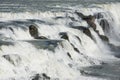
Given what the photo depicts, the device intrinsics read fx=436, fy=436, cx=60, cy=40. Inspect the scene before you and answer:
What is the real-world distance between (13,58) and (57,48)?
4.68 metres

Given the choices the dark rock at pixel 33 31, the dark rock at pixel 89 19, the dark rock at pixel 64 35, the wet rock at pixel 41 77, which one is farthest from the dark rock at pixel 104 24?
the wet rock at pixel 41 77

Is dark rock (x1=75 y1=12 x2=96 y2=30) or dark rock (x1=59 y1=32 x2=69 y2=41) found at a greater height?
dark rock (x1=59 y1=32 x2=69 y2=41)

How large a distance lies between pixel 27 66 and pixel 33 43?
3.66 metres

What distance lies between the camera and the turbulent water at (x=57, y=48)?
20.8 metres

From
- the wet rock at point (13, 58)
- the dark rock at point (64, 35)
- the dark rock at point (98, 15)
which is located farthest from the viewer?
the dark rock at point (98, 15)

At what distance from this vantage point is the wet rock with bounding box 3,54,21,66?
2022 centimetres

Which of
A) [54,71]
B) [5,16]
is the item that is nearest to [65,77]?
[54,71]

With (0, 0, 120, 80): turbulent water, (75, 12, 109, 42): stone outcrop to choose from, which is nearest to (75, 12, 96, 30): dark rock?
(75, 12, 109, 42): stone outcrop

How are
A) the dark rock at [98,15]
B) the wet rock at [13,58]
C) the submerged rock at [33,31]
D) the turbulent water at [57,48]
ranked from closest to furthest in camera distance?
the wet rock at [13,58], the turbulent water at [57,48], the submerged rock at [33,31], the dark rock at [98,15]

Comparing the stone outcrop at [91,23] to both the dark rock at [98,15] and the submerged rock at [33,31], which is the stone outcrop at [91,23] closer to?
the dark rock at [98,15]

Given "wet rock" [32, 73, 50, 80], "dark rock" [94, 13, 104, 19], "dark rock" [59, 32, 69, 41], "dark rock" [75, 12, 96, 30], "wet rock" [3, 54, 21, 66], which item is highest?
"wet rock" [3, 54, 21, 66]

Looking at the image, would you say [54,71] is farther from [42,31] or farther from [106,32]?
[106,32]

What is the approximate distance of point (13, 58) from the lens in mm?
20375

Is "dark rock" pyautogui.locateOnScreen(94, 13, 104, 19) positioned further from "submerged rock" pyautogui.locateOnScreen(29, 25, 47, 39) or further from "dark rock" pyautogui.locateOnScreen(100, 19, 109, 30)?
"submerged rock" pyautogui.locateOnScreen(29, 25, 47, 39)
